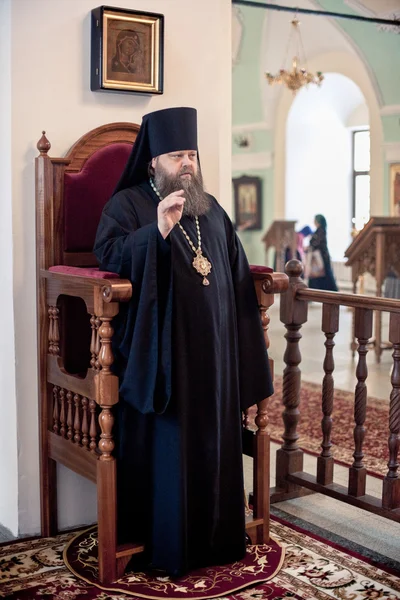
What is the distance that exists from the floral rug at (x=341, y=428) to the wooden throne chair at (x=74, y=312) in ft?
5.17

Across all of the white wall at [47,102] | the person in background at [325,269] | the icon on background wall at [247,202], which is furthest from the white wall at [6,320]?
the icon on background wall at [247,202]

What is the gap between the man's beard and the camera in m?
3.27

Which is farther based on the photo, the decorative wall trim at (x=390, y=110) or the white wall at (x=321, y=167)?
the white wall at (x=321, y=167)

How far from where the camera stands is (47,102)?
363cm

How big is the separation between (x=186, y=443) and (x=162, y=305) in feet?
1.70

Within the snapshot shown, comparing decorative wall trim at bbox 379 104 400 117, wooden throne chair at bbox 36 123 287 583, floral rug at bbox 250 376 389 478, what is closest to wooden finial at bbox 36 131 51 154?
wooden throne chair at bbox 36 123 287 583

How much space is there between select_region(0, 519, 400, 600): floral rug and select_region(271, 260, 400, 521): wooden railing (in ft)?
1.08

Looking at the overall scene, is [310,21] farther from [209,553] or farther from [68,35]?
[209,553]

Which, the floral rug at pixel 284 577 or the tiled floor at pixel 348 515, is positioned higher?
the floral rug at pixel 284 577

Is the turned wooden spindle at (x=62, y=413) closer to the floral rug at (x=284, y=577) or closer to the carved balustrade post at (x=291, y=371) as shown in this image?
the floral rug at (x=284, y=577)

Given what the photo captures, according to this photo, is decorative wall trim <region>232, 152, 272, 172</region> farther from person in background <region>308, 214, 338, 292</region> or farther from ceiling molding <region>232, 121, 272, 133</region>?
person in background <region>308, 214, 338, 292</region>

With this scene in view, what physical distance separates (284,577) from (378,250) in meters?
6.04

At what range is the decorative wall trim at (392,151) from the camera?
1338cm

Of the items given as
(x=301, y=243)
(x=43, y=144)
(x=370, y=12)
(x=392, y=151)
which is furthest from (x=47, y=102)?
(x=301, y=243)
